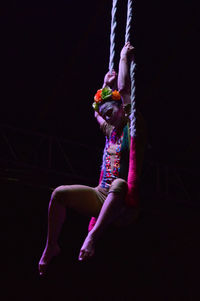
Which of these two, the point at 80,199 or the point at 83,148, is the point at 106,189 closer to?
the point at 80,199

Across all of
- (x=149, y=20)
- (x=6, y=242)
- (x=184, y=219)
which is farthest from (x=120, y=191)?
(x=184, y=219)

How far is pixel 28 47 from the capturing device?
223 inches

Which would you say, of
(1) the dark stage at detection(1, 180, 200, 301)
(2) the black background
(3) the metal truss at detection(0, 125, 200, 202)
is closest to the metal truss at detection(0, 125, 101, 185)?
(3) the metal truss at detection(0, 125, 200, 202)

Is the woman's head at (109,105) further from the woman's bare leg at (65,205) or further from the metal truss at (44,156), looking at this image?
the metal truss at (44,156)

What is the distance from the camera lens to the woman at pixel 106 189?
238 centimetres

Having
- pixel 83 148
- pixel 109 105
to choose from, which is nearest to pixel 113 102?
pixel 109 105

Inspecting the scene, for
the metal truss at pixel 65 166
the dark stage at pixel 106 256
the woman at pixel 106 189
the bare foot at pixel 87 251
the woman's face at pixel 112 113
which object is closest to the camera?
the bare foot at pixel 87 251

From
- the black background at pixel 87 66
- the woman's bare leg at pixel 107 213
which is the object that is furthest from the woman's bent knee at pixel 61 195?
the black background at pixel 87 66

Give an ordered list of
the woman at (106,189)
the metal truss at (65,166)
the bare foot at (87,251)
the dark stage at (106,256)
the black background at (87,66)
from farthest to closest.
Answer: the metal truss at (65,166), the black background at (87,66), the dark stage at (106,256), the woman at (106,189), the bare foot at (87,251)

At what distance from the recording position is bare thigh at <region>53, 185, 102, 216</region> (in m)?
2.43

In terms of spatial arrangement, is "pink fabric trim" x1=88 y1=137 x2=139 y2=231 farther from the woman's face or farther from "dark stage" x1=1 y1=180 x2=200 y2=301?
"dark stage" x1=1 y1=180 x2=200 y2=301

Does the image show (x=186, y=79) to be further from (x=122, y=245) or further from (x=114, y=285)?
(x=114, y=285)

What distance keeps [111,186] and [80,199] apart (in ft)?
0.58

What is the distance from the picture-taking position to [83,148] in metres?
6.33
